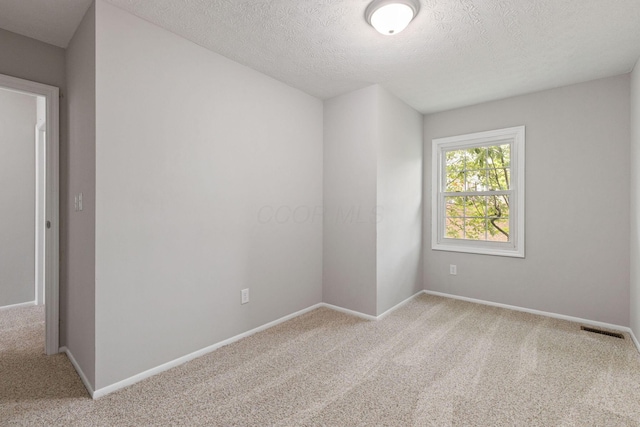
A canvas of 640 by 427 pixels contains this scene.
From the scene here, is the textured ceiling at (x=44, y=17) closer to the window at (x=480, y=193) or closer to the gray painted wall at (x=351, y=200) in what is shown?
the gray painted wall at (x=351, y=200)

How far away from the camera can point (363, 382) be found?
198 cm

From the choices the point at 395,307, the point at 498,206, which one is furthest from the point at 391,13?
the point at 395,307

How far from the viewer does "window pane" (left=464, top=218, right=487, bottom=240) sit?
3691mm

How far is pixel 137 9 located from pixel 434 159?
3370 millimetres

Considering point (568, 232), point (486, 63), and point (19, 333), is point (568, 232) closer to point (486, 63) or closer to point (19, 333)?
point (486, 63)

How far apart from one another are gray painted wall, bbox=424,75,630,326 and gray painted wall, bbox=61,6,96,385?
3.73m

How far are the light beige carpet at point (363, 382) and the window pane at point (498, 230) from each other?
105 cm

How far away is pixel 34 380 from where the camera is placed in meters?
1.98

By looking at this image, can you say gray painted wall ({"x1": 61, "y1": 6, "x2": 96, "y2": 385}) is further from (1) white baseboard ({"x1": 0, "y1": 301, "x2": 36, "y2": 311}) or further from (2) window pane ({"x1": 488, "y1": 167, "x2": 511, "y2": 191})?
(2) window pane ({"x1": 488, "y1": 167, "x2": 511, "y2": 191})

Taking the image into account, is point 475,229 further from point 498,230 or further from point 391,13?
point 391,13

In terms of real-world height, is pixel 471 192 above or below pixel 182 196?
above

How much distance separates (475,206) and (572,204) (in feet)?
3.06

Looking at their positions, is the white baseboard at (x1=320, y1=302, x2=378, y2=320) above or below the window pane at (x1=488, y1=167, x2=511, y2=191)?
below

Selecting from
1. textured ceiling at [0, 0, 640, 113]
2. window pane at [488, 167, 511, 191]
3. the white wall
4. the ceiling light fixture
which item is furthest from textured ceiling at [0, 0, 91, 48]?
window pane at [488, 167, 511, 191]
